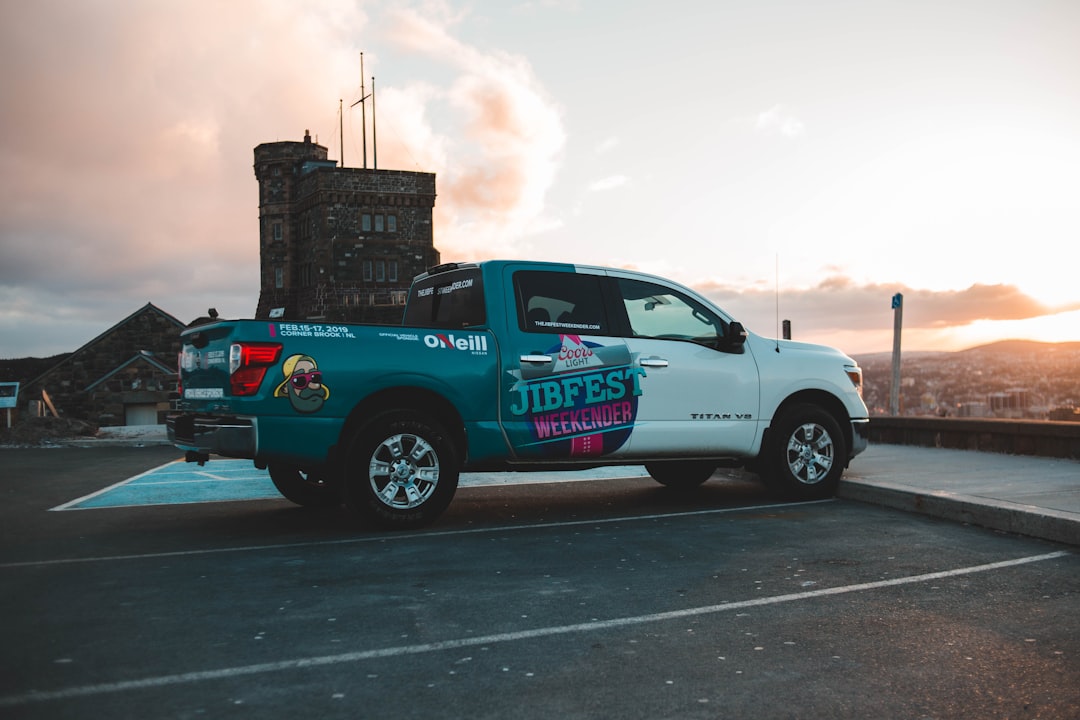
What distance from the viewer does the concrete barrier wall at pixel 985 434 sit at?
1133cm

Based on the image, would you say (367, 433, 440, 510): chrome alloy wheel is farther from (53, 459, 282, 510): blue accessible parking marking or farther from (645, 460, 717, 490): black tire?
(645, 460, 717, 490): black tire

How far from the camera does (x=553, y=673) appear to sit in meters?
3.80

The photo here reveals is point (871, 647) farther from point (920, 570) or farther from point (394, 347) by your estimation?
point (394, 347)

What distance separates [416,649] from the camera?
4145 mm

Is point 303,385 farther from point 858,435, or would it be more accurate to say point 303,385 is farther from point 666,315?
point 858,435

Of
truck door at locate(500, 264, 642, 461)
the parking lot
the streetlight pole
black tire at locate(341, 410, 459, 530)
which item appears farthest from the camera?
the streetlight pole

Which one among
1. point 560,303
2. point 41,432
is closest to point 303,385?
point 560,303

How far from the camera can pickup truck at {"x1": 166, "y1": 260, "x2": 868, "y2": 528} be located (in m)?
6.98

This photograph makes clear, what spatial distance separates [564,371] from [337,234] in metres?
80.7

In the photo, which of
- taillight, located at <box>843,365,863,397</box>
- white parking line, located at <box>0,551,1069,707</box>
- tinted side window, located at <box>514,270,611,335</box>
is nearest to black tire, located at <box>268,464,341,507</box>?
tinted side window, located at <box>514,270,611,335</box>

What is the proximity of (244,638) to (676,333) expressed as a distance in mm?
5204

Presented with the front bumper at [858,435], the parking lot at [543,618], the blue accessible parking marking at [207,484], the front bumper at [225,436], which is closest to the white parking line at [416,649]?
the parking lot at [543,618]

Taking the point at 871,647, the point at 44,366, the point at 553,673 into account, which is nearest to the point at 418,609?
the point at 553,673

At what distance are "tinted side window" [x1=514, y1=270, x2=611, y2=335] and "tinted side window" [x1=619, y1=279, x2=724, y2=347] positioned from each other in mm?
306
